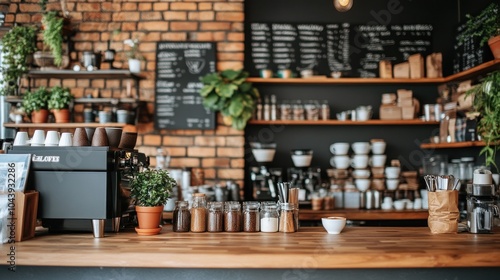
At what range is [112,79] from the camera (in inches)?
210

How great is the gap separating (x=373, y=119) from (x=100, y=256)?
3.88m

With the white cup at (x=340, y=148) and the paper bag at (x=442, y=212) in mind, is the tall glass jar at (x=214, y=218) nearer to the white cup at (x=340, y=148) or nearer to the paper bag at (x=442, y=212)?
the paper bag at (x=442, y=212)

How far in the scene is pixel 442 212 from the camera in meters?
2.81

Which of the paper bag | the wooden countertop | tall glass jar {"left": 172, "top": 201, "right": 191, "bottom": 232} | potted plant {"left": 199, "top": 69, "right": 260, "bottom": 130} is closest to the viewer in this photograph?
the wooden countertop

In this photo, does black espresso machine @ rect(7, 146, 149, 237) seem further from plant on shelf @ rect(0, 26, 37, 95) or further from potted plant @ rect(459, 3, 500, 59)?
potted plant @ rect(459, 3, 500, 59)

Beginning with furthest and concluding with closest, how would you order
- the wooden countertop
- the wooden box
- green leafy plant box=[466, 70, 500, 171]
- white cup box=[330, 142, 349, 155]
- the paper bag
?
white cup box=[330, 142, 349, 155], green leafy plant box=[466, 70, 500, 171], the paper bag, the wooden box, the wooden countertop

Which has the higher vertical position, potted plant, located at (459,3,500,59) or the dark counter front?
potted plant, located at (459,3,500,59)

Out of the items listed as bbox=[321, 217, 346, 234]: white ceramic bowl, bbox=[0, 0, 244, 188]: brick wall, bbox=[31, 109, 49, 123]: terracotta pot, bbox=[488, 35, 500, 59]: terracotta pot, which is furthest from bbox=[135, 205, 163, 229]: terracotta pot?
bbox=[488, 35, 500, 59]: terracotta pot

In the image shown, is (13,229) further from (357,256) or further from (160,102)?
(160,102)

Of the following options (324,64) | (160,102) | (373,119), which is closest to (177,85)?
(160,102)

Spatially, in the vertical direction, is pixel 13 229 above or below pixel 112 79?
below

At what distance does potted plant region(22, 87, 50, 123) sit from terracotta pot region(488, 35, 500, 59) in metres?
3.86

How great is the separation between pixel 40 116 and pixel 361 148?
307 centimetres

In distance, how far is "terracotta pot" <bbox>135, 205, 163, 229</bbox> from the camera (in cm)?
274
